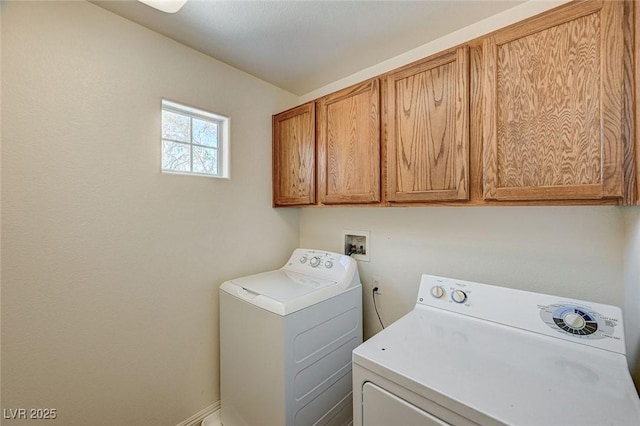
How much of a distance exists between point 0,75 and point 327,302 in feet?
6.09

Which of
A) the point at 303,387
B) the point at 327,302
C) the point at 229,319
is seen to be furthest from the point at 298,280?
the point at 303,387

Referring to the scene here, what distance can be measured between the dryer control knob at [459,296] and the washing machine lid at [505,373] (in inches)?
5.0

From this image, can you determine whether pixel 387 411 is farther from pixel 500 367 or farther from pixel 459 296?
pixel 459 296

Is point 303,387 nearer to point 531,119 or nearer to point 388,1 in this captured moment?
point 531,119

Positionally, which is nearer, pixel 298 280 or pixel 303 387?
pixel 303 387

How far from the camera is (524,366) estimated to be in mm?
881

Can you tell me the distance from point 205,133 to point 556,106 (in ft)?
6.35

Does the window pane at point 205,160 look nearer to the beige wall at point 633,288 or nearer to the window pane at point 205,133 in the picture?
the window pane at point 205,133

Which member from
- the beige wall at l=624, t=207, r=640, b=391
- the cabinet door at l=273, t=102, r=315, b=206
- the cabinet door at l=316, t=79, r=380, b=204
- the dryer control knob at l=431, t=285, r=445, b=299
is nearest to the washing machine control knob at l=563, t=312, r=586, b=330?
the beige wall at l=624, t=207, r=640, b=391

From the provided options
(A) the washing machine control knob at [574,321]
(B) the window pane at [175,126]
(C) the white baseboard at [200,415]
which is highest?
(B) the window pane at [175,126]

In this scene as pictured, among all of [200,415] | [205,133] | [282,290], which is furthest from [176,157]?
[200,415]

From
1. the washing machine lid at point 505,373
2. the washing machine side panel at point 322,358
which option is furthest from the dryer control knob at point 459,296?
the washing machine side panel at point 322,358

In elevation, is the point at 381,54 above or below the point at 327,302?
above

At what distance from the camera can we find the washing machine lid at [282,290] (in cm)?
131
